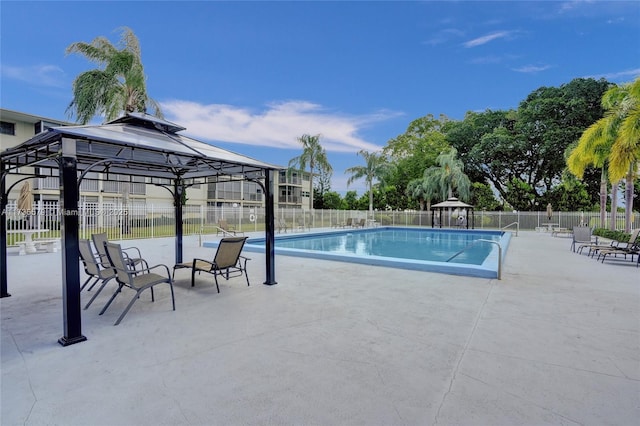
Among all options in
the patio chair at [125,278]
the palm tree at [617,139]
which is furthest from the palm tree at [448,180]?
the patio chair at [125,278]

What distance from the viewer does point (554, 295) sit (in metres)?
5.55

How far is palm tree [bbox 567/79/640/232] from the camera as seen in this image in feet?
32.3

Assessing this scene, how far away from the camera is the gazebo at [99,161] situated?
11.4 ft

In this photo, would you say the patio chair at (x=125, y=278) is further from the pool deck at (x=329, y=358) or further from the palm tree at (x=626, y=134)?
the palm tree at (x=626, y=134)

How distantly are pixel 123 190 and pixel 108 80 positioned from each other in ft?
18.4

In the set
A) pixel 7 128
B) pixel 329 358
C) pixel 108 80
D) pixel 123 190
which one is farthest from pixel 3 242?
pixel 7 128

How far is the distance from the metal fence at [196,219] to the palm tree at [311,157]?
592 cm

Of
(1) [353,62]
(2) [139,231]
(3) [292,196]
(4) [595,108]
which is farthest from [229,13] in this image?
(3) [292,196]

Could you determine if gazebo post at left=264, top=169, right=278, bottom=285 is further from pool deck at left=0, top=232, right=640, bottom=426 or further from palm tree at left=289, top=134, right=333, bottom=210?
palm tree at left=289, top=134, right=333, bottom=210

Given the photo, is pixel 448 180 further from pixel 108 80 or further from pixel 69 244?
pixel 69 244

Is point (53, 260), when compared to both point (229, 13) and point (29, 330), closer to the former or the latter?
point (29, 330)

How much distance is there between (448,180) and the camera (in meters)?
29.6

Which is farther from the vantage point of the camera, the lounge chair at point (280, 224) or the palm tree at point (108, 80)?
the lounge chair at point (280, 224)

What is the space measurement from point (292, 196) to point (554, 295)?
4199 centimetres
